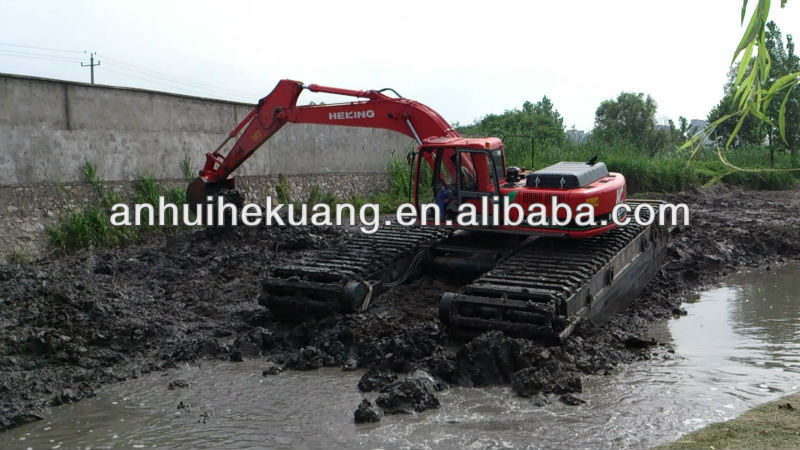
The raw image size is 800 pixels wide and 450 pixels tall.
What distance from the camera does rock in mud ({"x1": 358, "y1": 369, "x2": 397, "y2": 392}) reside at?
5844mm

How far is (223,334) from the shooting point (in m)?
Answer: 7.31

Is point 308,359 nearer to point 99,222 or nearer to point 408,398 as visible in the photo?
point 408,398

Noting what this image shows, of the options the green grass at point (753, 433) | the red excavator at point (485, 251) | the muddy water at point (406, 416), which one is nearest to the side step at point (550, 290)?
the red excavator at point (485, 251)

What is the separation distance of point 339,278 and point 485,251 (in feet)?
5.49

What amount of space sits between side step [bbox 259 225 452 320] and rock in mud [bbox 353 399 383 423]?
2008 millimetres

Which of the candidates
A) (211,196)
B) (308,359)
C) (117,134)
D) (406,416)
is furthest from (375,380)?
(117,134)

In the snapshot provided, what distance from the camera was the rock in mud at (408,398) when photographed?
5.33m

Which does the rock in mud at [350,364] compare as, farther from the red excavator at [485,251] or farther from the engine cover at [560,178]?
the engine cover at [560,178]

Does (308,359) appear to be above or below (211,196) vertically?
below

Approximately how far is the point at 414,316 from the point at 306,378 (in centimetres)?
158

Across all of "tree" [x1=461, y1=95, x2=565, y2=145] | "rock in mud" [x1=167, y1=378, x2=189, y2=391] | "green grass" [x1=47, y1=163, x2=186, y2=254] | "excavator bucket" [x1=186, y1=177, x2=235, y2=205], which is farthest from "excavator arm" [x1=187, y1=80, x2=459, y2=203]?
"tree" [x1=461, y1=95, x2=565, y2=145]

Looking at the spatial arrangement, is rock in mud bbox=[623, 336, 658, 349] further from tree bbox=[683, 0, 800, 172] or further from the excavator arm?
tree bbox=[683, 0, 800, 172]

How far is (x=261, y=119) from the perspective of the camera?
405 inches

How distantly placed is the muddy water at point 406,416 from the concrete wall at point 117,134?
6.19 metres
